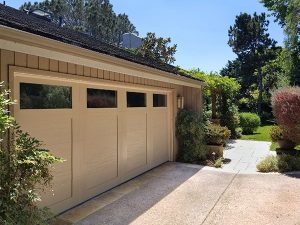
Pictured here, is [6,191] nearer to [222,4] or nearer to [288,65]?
[222,4]

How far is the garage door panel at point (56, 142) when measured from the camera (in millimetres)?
5008

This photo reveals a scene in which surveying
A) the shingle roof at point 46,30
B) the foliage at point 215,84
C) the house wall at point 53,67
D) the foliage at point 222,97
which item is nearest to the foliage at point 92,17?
the foliage at point 222,97

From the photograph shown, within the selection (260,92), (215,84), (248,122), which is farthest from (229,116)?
(260,92)

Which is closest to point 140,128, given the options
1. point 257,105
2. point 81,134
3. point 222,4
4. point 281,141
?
point 81,134

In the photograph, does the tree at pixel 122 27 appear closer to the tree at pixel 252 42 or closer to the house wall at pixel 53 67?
the tree at pixel 252 42

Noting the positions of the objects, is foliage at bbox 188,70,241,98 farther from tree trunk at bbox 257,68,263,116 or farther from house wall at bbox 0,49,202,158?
tree trunk at bbox 257,68,263,116

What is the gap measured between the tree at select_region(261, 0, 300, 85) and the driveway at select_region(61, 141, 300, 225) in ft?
54.5

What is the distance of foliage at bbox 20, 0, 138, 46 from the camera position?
4822 centimetres

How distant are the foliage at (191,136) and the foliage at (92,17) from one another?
4015cm

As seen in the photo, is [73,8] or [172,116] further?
[73,8]

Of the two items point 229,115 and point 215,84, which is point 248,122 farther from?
point 215,84

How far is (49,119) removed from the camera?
5285 mm

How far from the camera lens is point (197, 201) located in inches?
253

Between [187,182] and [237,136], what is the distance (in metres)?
10.9
